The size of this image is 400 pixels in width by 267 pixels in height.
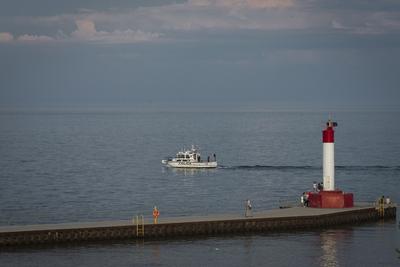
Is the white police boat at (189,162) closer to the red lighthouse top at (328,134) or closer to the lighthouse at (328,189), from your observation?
the lighthouse at (328,189)

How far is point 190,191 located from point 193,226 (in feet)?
111

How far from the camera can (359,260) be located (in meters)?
53.2

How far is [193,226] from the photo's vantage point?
58500mm

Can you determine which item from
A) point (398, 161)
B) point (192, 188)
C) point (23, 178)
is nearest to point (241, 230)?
point (192, 188)

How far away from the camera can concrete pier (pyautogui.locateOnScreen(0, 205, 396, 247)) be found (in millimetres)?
54469

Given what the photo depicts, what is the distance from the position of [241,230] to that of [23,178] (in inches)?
2019

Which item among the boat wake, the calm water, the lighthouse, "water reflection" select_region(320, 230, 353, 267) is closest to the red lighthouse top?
the lighthouse

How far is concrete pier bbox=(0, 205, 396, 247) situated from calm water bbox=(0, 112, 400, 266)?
3.75 feet

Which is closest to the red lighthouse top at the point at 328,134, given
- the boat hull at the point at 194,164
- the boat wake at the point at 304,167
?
the boat wake at the point at 304,167

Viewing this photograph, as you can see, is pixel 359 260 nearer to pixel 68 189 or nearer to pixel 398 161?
pixel 68 189

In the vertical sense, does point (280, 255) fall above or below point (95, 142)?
below

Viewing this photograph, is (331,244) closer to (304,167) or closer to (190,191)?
(190,191)

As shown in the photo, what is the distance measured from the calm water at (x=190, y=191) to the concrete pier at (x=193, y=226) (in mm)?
1144

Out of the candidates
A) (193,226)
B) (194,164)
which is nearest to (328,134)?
(193,226)
